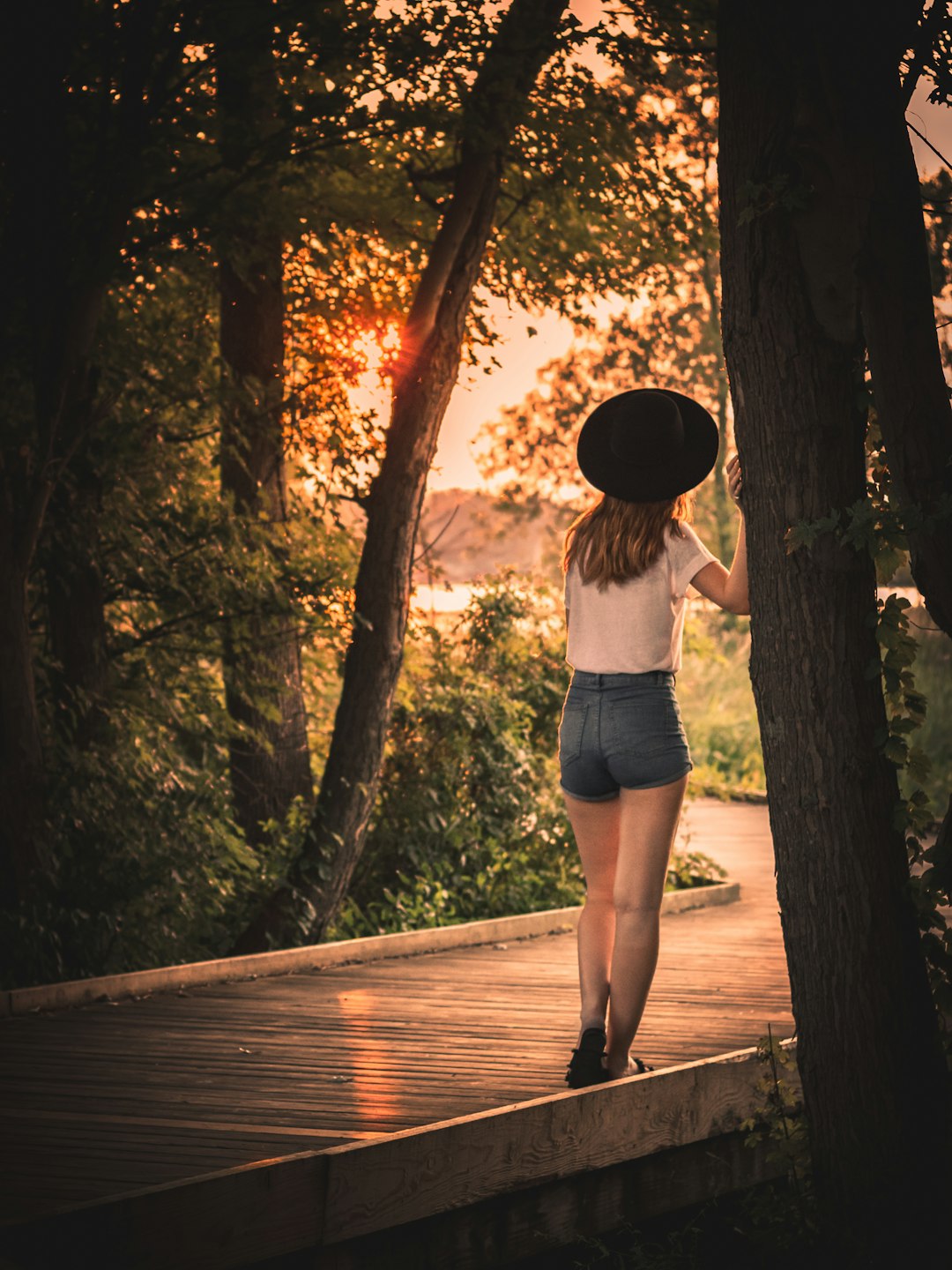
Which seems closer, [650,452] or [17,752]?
[650,452]

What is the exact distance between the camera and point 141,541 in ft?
28.1

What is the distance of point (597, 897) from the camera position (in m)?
4.83

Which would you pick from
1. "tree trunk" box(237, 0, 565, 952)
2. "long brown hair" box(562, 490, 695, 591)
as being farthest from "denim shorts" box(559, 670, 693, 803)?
"tree trunk" box(237, 0, 565, 952)

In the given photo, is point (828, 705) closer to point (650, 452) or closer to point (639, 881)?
point (639, 881)

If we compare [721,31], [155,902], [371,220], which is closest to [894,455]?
[721,31]

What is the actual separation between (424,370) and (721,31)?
A: 5.17 metres

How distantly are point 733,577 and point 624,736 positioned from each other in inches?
25.2

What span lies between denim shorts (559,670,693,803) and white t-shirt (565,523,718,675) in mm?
46

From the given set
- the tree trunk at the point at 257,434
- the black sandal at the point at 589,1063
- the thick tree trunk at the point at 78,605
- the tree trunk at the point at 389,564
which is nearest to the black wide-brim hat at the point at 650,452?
the black sandal at the point at 589,1063

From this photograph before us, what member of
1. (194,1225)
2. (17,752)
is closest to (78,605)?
(17,752)

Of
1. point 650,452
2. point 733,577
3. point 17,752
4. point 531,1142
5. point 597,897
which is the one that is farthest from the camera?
point 17,752

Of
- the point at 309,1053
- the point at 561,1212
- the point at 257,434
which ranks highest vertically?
the point at 257,434

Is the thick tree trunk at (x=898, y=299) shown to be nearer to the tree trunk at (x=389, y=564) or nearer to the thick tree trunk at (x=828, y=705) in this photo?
the thick tree trunk at (x=828, y=705)

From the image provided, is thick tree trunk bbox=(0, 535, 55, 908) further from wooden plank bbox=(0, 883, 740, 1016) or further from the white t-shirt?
the white t-shirt
